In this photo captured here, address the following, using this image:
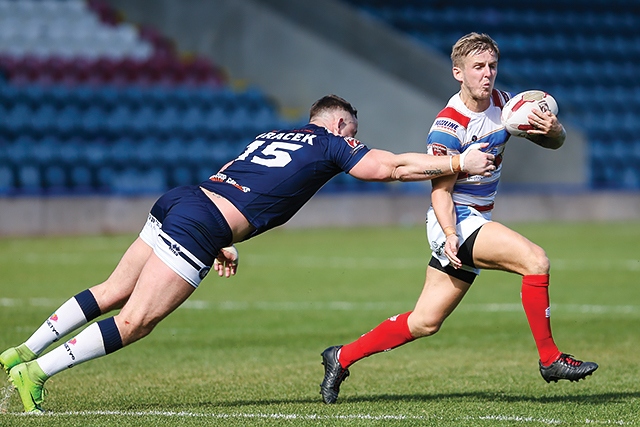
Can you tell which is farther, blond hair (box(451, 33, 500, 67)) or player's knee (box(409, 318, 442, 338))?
player's knee (box(409, 318, 442, 338))

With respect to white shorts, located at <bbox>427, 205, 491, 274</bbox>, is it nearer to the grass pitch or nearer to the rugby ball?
the rugby ball

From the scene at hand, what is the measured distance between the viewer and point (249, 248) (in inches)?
721

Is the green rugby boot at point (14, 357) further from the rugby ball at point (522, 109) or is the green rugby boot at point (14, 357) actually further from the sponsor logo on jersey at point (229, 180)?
the rugby ball at point (522, 109)

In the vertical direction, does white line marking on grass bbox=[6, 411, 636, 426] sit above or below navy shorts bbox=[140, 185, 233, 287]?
below

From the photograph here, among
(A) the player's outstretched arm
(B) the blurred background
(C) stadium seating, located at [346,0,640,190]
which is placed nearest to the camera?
(A) the player's outstretched arm

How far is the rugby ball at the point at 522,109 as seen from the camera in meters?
6.45

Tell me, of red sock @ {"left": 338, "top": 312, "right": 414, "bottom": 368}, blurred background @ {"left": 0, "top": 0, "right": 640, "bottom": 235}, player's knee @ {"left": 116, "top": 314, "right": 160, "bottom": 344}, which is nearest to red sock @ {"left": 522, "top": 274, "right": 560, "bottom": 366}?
red sock @ {"left": 338, "top": 312, "right": 414, "bottom": 368}

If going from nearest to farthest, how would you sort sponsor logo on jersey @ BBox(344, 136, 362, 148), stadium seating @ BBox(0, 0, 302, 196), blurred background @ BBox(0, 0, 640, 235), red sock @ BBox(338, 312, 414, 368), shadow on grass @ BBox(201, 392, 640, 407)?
sponsor logo on jersey @ BBox(344, 136, 362, 148), shadow on grass @ BBox(201, 392, 640, 407), red sock @ BBox(338, 312, 414, 368), stadium seating @ BBox(0, 0, 302, 196), blurred background @ BBox(0, 0, 640, 235)

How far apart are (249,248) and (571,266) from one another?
577cm

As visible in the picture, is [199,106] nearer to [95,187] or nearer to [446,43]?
[95,187]

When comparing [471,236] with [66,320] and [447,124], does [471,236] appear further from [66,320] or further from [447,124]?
[66,320]

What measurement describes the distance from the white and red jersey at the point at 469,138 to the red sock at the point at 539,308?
665 mm

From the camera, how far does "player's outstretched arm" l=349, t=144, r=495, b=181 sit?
20.2 feet

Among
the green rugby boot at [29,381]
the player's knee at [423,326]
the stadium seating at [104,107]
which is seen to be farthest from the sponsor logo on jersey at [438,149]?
the stadium seating at [104,107]
